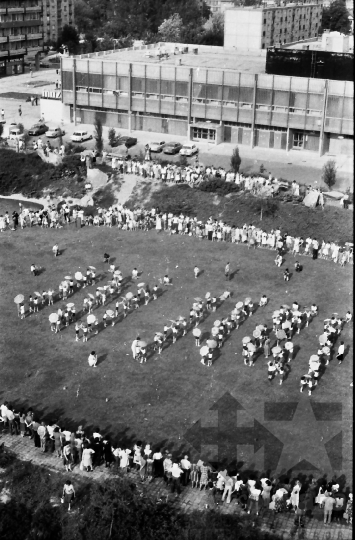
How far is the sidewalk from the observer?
24.8m

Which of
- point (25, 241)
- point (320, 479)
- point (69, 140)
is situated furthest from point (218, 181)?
point (320, 479)

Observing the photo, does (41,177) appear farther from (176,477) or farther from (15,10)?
(15,10)

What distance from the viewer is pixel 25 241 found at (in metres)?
50.6

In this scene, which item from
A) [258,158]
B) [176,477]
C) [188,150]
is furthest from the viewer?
[188,150]

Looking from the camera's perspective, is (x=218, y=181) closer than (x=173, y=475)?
No

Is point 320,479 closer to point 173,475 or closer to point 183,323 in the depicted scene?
point 173,475

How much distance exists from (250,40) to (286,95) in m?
47.2

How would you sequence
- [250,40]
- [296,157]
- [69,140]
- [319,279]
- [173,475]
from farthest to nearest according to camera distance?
1. [250,40]
2. [69,140]
3. [296,157]
4. [319,279]
5. [173,475]

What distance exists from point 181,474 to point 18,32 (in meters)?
100

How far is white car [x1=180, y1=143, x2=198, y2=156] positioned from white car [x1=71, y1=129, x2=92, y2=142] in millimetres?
10048

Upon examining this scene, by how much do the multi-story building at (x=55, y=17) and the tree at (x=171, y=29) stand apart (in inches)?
1148

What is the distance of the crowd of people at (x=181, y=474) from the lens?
25.3 meters

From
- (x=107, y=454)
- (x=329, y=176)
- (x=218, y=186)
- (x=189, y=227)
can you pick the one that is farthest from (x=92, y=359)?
(x=329, y=176)

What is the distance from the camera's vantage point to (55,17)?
14988 centimetres
